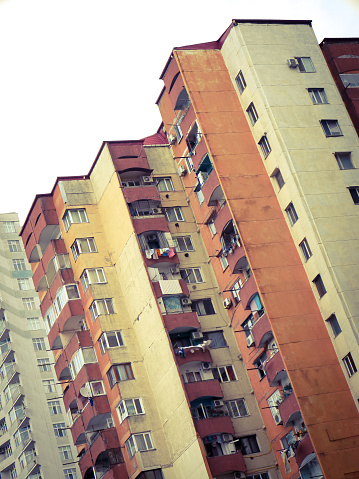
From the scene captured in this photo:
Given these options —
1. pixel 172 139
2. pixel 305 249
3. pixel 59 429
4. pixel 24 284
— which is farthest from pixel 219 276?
pixel 24 284

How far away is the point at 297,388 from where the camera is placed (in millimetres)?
46156

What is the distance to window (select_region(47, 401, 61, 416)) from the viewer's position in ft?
250

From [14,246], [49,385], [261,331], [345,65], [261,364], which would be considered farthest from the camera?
[14,246]

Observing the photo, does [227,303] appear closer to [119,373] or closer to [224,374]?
[224,374]

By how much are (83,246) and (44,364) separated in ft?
77.8

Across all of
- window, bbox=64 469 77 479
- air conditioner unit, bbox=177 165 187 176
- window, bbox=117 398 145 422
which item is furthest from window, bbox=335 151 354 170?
window, bbox=64 469 77 479

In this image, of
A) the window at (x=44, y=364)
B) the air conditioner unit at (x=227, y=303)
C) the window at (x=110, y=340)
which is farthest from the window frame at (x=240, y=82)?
the window at (x=44, y=364)

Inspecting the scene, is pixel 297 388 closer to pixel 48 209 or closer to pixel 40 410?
pixel 48 209

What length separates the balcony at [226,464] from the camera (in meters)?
48.7

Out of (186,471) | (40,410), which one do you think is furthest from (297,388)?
(40,410)

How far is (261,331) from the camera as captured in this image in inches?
1941

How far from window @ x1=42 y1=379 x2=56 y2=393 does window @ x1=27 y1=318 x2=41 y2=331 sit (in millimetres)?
5012

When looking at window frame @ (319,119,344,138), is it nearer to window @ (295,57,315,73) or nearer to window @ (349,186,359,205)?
window @ (349,186,359,205)

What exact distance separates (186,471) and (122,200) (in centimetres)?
1759
